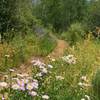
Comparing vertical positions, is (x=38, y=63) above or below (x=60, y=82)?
above

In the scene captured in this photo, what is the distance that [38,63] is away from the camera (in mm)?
5629

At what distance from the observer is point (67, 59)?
21.3 feet

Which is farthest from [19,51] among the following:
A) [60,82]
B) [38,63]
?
[38,63]

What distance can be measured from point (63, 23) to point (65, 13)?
92cm

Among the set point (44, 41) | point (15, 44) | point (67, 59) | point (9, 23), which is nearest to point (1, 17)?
point (9, 23)

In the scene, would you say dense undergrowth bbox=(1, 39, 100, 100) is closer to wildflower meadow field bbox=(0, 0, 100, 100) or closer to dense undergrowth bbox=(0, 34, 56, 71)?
wildflower meadow field bbox=(0, 0, 100, 100)

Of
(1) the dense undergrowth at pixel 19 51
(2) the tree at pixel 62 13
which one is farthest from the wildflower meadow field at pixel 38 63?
(2) the tree at pixel 62 13

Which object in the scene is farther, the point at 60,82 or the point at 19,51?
the point at 19,51

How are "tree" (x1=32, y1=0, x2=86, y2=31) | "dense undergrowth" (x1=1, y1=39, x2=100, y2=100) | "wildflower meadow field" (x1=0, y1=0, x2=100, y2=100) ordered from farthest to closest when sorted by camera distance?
"tree" (x1=32, y1=0, x2=86, y2=31) < "wildflower meadow field" (x1=0, y1=0, x2=100, y2=100) < "dense undergrowth" (x1=1, y1=39, x2=100, y2=100)

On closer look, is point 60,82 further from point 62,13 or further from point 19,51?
point 62,13

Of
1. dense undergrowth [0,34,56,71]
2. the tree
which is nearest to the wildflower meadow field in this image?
dense undergrowth [0,34,56,71]

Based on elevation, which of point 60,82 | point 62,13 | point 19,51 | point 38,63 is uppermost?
point 38,63

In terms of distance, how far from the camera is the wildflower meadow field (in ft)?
17.1

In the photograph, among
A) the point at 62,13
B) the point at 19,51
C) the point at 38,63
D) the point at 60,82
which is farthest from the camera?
the point at 62,13
